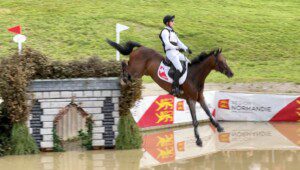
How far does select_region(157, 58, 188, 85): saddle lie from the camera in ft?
45.9

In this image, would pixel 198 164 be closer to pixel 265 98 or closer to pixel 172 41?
pixel 172 41

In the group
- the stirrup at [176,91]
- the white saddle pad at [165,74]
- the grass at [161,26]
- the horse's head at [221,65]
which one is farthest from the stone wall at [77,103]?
the grass at [161,26]

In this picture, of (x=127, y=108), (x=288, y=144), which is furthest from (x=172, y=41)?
(x=288, y=144)

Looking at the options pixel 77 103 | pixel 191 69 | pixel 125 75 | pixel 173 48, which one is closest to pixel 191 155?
pixel 191 69

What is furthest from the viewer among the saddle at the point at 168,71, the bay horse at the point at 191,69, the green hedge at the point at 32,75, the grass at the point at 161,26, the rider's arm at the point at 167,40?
the grass at the point at 161,26

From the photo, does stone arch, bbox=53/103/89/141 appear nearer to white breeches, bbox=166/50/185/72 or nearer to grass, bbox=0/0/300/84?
white breeches, bbox=166/50/185/72

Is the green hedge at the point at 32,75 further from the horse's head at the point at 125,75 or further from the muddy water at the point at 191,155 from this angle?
the muddy water at the point at 191,155

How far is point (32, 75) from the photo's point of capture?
47.5 ft

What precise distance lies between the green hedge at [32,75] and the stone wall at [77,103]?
205 mm

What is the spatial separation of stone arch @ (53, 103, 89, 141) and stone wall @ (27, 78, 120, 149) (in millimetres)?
105

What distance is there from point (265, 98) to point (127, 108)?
523 centimetres

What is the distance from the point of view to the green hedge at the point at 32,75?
1413cm

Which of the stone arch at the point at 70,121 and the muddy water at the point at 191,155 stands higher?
the stone arch at the point at 70,121

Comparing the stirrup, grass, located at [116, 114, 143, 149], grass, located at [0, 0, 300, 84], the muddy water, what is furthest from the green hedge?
grass, located at [0, 0, 300, 84]
